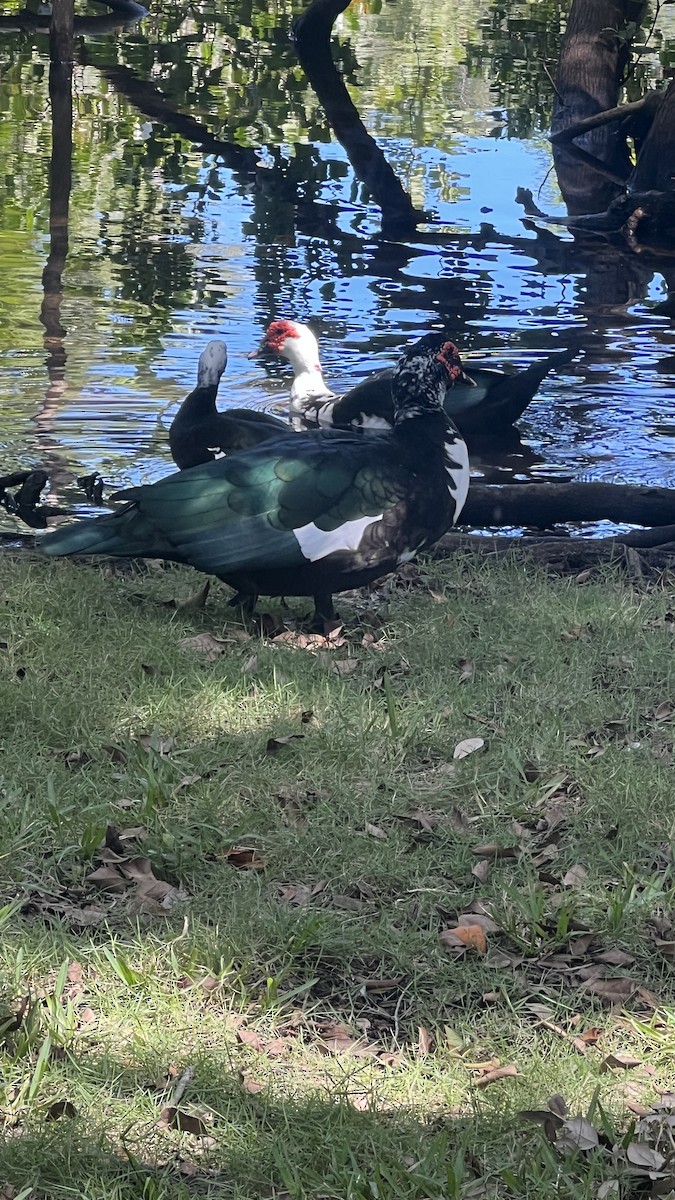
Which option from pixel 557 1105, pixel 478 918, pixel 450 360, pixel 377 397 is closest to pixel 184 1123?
pixel 557 1105

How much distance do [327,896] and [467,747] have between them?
1.02 m

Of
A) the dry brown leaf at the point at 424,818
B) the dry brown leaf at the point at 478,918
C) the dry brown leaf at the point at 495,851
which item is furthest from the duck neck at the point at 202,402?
the dry brown leaf at the point at 478,918

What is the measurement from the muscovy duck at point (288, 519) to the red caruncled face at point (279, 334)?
3.41 metres

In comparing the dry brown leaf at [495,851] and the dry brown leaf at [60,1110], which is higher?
the dry brown leaf at [495,851]

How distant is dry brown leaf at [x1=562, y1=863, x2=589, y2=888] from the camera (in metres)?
4.23

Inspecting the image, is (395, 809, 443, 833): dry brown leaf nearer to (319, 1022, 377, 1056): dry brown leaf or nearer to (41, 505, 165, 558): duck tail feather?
(319, 1022, 377, 1056): dry brown leaf

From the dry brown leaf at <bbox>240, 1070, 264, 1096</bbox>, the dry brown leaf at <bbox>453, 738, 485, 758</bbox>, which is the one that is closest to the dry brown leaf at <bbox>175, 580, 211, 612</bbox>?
the dry brown leaf at <bbox>453, 738, 485, 758</bbox>

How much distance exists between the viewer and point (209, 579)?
6.54 metres

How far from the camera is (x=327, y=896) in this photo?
13.6 feet

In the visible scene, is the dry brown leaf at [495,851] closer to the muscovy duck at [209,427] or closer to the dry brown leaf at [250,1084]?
the dry brown leaf at [250,1084]

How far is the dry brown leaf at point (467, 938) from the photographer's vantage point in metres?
3.93

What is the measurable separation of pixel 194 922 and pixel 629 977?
117cm

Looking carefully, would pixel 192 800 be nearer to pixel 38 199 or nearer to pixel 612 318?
pixel 612 318

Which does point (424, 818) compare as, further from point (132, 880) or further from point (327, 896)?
point (132, 880)
